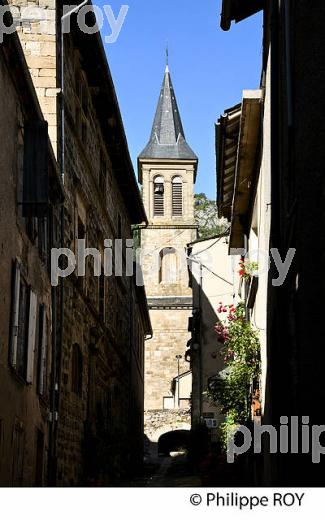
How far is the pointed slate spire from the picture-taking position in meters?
61.4

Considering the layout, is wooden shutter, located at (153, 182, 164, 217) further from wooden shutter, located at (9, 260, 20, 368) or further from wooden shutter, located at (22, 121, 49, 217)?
wooden shutter, located at (9, 260, 20, 368)

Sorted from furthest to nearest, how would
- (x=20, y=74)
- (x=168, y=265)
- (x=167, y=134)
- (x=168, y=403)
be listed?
(x=167, y=134) < (x=168, y=265) < (x=168, y=403) < (x=20, y=74)

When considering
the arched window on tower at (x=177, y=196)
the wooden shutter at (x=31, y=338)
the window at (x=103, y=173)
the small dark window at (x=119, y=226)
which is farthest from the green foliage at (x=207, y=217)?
the wooden shutter at (x=31, y=338)

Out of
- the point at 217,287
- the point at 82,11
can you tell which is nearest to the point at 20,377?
the point at 82,11

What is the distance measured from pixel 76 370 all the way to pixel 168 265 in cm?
4323

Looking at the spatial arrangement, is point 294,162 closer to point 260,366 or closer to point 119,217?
point 260,366

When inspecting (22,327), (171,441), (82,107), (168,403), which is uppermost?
(82,107)

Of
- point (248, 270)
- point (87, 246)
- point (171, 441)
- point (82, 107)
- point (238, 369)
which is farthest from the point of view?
point (171, 441)

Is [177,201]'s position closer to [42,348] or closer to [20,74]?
[42,348]

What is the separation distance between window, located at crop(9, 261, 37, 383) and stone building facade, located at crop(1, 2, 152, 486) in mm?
2104

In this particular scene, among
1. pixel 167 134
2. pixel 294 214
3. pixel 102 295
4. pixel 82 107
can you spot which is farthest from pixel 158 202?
pixel 294 214

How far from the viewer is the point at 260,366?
Answer: 1342 centimetres

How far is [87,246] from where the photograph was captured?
17594 mm

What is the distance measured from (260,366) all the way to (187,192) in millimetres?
47356
